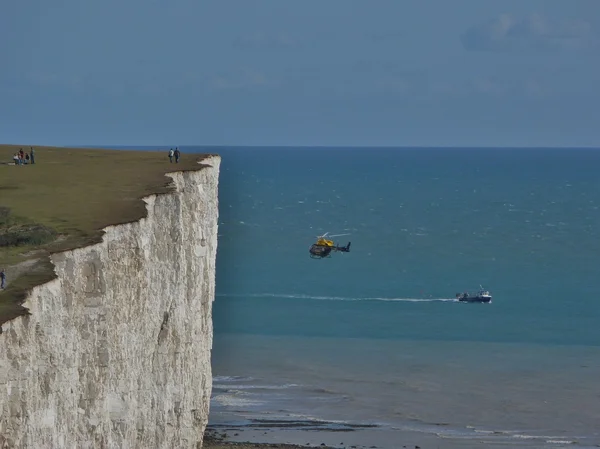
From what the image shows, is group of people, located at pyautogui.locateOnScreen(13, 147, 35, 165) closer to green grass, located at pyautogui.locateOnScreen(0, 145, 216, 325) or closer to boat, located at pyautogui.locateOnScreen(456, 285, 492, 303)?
green grass, located at pyautogui.locateOnScreen(0, 145, 216, 325)

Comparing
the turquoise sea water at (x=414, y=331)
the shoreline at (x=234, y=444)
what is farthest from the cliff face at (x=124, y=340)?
the turquoise sea water at (x=414, y=331)

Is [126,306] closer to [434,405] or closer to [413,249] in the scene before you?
[434,405]

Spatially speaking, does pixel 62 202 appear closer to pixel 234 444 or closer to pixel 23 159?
pixel 23 159

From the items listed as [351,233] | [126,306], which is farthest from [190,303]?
[351,233]

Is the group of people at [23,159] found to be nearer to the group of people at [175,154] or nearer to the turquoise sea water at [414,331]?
the group of people at [175,154]

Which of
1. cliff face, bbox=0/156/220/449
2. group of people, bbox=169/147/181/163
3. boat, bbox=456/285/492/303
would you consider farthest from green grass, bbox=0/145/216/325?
boat, bbox=456/285/492/303

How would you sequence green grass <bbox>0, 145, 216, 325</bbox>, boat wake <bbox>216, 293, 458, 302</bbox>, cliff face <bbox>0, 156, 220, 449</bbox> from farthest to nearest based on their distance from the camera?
boat wake <bbox>216, 293, 458, 302</bbox> < green grass <bbox>0, 145, 216, 325</bbox> < cliff face <bbox>0, 156, 220, 449</bbox>
